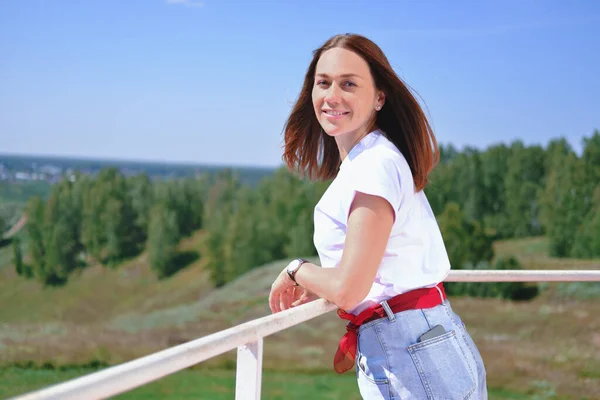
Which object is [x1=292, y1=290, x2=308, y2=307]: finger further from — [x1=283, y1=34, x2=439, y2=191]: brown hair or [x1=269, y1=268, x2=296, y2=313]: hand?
[x1=283, y1=34, x2=439, y2=191]: brown hair

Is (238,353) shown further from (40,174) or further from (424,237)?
(40,174)

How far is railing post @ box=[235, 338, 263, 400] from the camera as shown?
114 centimetres

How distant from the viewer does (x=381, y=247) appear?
3.80 feet

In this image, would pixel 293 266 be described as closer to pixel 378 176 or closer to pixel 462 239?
pixel 378 176

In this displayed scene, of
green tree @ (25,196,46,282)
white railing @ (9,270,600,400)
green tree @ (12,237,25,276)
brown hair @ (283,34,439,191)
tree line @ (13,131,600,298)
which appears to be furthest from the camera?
green tree @ (12,237,25,276)

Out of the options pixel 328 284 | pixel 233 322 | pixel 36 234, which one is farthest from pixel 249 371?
pixel 36 234

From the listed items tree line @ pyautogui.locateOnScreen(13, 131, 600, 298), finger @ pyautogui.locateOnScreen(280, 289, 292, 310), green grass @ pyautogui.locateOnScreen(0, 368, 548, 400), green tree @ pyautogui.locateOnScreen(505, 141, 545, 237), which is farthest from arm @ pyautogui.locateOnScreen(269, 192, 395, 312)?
green tree @ pyautogui.locateOnScreen(505, 141, 545, 237)

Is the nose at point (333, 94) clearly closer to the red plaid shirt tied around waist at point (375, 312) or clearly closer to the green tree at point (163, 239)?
the red plaid shirt tied around waist at point (375, 312)

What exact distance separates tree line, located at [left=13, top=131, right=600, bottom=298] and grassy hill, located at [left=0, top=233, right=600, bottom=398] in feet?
3.44

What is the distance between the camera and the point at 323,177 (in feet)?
5.47

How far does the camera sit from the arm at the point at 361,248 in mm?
1140

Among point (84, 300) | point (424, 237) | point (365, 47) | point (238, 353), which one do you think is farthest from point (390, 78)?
point (84, 300)

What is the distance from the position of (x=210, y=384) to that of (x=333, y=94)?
24.7m

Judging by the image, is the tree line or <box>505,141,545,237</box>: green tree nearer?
the tree line
